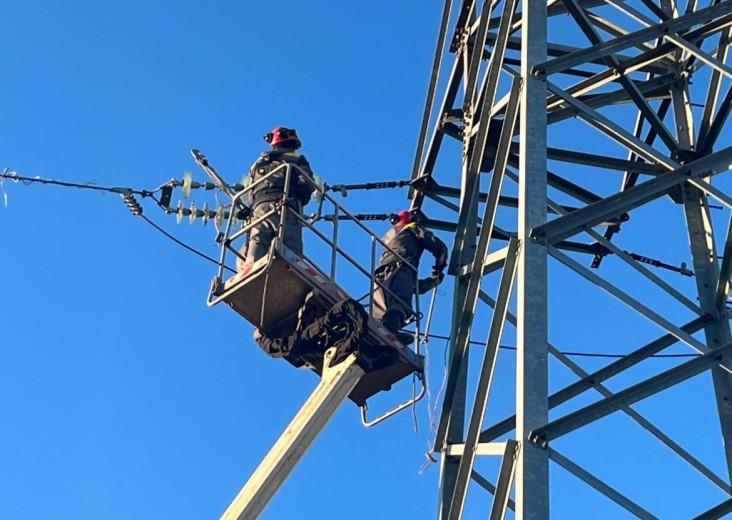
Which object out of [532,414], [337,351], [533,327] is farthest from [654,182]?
[337,351]

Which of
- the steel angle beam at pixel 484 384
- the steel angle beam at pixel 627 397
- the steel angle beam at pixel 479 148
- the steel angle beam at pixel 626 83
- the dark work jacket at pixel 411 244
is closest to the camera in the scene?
the steel angle beam at pixel 627 397

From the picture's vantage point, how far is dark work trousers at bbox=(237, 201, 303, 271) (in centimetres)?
1280

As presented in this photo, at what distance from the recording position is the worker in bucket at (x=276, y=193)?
42.2ft

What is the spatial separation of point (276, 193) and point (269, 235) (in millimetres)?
576

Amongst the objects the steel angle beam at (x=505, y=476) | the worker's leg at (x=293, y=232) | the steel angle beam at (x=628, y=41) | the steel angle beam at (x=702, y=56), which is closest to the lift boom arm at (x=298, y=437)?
the worker's leg at (x=293, y=232)

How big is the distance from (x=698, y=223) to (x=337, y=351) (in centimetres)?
372

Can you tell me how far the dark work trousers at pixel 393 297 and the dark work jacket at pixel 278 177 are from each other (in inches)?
52.8

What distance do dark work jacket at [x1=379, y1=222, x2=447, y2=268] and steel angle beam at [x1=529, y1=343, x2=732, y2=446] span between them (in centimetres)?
562

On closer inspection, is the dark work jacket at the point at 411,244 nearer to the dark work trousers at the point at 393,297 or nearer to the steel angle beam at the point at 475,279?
the dark work trousers at the point at 393,297

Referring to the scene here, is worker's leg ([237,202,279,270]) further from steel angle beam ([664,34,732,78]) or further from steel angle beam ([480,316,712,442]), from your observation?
steel angle beam ([664,34,732,78])

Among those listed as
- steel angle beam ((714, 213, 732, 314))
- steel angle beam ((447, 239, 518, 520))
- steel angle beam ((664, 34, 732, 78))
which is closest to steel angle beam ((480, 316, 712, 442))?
steel angle beam ((714, 213, 732, 314))

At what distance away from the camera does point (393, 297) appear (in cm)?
1384

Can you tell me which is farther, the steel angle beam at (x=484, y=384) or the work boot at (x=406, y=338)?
the work boot at (x=406, y=338)

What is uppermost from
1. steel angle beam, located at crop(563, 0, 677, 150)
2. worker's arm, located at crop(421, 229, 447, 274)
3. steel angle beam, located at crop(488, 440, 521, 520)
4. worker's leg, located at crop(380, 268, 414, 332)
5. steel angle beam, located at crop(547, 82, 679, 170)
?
steel angle beam, located at crop(563, 0, 677, 150)
